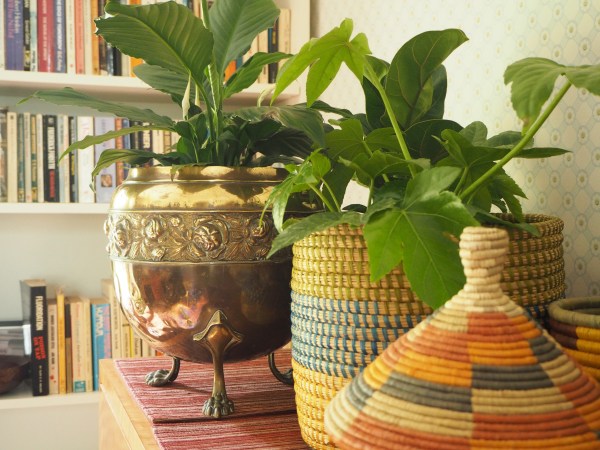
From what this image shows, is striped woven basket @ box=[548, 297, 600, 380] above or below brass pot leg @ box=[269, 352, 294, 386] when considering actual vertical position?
above

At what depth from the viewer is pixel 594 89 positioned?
49 cm

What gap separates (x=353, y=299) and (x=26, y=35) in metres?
1.66

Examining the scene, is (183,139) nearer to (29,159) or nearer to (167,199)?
(167,199)

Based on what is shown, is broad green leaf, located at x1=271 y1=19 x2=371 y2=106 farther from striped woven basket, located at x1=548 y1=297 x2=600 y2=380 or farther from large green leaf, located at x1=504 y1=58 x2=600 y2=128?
striped woven basket, located at x1=548 y1=297 x2=600 y2=380

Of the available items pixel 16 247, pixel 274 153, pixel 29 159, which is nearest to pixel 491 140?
pixel 274 153

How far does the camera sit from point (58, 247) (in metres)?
2.25

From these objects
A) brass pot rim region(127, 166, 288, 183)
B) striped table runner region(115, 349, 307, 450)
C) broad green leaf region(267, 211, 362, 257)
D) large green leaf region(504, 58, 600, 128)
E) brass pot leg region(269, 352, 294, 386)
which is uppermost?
large green leaf region(504, 58, 600, 128)

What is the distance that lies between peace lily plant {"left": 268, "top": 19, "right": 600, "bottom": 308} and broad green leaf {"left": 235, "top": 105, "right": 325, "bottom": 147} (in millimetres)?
18

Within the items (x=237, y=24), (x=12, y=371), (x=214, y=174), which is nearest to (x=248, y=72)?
(x=237, y=24)

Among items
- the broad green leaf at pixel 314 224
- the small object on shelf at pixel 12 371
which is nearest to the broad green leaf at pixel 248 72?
the broad green leaf at pixel 314 224

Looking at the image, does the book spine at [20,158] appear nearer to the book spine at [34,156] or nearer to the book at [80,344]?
the book spine at [34,156]

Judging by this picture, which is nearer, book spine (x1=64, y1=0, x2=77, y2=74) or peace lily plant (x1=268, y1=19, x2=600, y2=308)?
peace lily plant (x1=268, y1=19, x2=600, y2=308)

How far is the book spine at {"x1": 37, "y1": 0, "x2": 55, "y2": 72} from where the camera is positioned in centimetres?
200

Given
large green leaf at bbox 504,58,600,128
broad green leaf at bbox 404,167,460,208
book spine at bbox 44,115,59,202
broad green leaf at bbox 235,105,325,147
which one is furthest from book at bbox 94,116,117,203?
large green leaf at bbox 504,58,600,128
